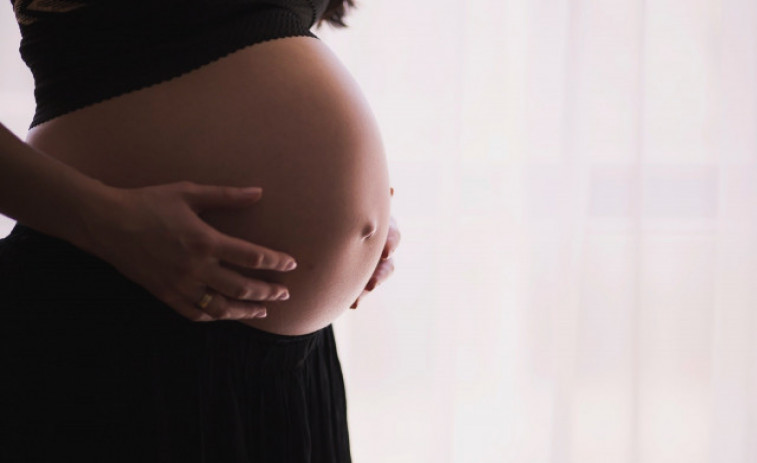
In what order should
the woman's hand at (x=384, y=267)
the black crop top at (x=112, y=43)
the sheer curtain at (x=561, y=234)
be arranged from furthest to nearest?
the sheer curtain at (x=561, y=234)
the woman's hand at (x=384, y=267)
the black crop top at (x=112, y=43)

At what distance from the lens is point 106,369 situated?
60 cm

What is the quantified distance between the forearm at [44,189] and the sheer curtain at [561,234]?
3.54 feet

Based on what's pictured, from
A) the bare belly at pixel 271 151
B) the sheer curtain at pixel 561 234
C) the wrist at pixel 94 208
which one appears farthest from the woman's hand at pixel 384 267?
the sheer curtain at pixel 561 234

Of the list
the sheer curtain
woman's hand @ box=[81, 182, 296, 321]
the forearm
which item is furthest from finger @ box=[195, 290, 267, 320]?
the sheer curtain

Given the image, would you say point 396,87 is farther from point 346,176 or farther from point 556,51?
point 346,176

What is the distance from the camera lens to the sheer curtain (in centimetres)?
159

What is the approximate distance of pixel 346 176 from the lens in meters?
0.70

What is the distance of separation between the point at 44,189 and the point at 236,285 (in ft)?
0.51

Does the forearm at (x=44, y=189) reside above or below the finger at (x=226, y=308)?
above

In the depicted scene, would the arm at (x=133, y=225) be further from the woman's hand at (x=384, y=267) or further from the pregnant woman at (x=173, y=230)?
the woman's hand at (x=384, y=267)

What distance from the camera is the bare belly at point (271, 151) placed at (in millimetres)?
623

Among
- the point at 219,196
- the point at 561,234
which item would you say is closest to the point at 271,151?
the point at 219,196

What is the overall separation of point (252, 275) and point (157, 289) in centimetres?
10

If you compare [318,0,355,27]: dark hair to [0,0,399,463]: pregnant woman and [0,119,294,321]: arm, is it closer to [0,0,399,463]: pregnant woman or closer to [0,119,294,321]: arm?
[0,0,399,463]: pregnant woman
